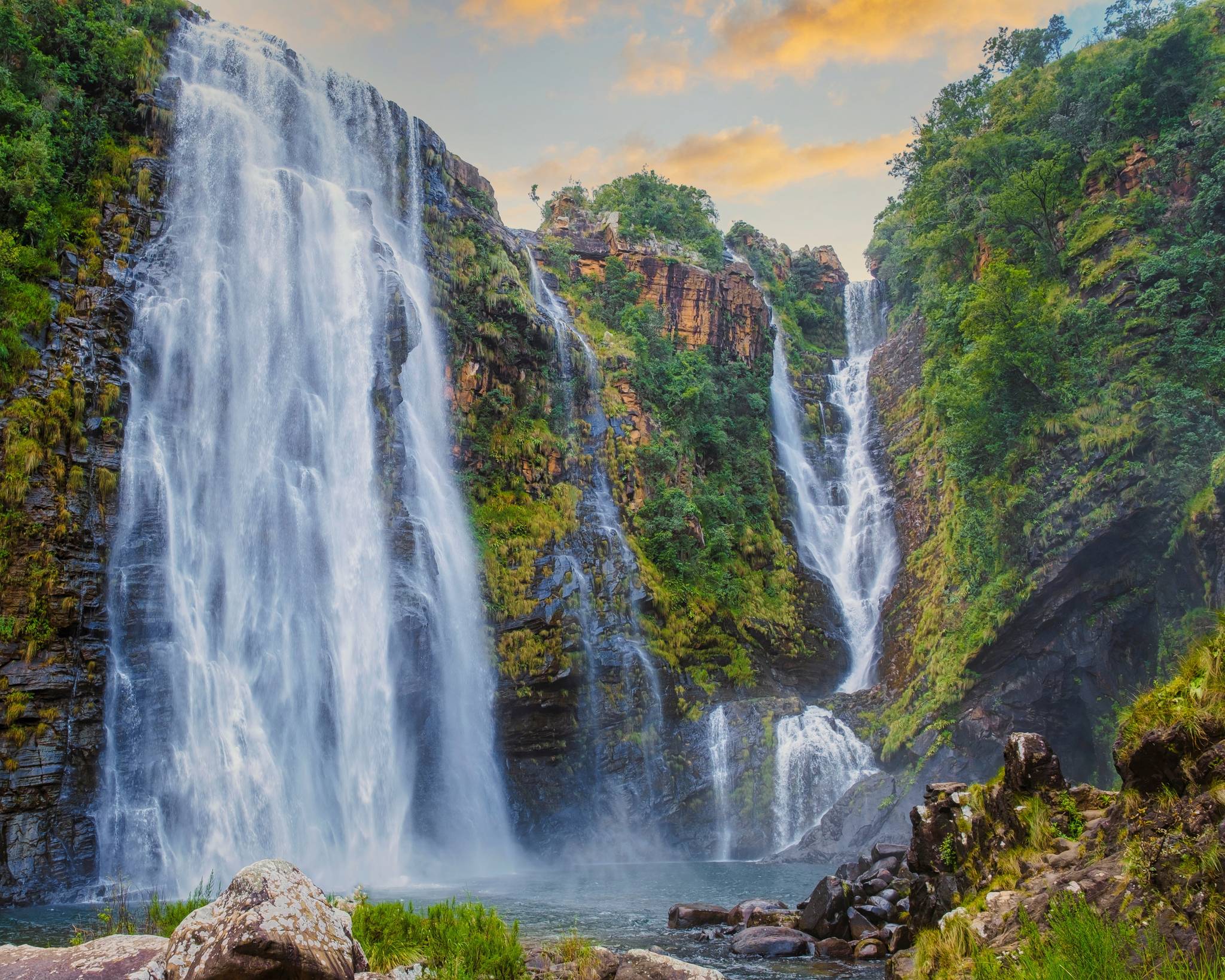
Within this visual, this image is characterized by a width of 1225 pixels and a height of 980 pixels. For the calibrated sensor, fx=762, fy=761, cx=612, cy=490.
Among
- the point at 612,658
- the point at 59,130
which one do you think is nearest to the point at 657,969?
the point at 612,658

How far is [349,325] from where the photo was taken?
23891 millimetres

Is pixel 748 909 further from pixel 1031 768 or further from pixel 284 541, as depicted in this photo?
pixel 284 541

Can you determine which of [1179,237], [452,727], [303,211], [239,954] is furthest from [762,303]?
[239,954]

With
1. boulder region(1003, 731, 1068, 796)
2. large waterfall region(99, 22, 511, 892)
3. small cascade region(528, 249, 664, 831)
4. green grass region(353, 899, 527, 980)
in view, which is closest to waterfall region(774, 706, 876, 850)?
small cascade region(528, 249, 664, 831)

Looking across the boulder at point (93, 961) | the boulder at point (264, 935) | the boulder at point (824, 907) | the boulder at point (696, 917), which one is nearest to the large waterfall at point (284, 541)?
the boulder at point (696, 917)

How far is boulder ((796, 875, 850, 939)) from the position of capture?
11.4m

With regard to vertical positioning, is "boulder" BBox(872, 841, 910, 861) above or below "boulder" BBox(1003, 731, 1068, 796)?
below

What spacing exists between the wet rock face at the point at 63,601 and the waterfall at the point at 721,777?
51.5 feet

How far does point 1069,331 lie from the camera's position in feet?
73.3

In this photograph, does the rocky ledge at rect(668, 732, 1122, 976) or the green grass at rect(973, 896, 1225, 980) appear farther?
the rocky ledge at rect(668, 732, 1122, 976)

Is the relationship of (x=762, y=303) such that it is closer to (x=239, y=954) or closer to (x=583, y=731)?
(x=583, y=731)

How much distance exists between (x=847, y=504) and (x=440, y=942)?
93.7ft

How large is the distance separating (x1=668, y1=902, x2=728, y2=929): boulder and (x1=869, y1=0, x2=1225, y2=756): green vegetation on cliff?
11.2 metres

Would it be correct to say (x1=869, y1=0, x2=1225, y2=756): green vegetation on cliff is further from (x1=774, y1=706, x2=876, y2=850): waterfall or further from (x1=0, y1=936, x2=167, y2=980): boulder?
(x1=0, y1=936, x2=167, y2=980): boulder
